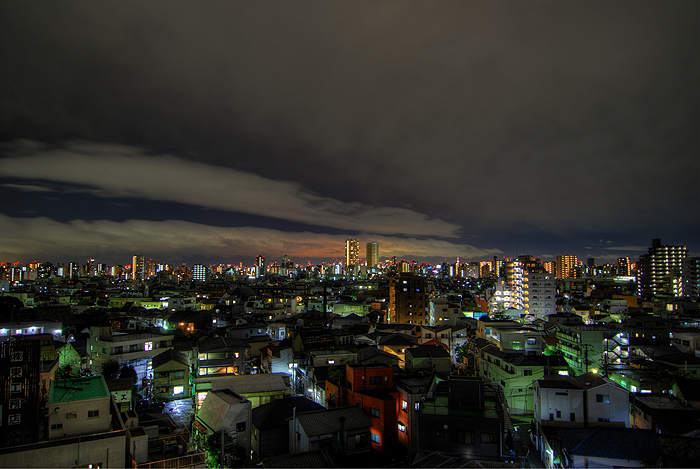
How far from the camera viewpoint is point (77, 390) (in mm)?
10727

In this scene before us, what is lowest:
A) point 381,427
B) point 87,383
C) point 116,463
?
point 381,427

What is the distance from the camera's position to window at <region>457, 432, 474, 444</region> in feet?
37.6

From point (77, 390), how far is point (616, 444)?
14.5 m

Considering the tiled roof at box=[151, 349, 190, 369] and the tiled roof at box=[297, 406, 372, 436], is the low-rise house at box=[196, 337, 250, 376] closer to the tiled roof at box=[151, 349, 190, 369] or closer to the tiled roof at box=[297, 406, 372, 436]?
the tiled roof at box=[151, 349, 190, 369]

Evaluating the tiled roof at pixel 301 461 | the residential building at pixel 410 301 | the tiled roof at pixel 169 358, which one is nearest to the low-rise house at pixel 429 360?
the tiled roof at pixel 301 461

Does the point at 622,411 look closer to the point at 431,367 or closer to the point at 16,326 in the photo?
the point at 431,367

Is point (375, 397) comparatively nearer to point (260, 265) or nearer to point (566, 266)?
point (566, 266)

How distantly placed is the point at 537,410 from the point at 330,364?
8581mm

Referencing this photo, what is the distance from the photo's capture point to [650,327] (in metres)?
26.8

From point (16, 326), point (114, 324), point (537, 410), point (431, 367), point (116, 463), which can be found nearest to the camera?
point (116, 463)

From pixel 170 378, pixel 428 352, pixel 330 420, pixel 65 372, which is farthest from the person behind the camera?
pixel 428 352

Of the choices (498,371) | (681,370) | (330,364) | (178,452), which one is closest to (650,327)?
(681,370)

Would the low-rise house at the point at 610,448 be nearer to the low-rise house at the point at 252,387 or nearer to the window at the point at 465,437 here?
the window at the point at 465,437

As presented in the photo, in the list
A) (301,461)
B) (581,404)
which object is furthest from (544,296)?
(301,461)
